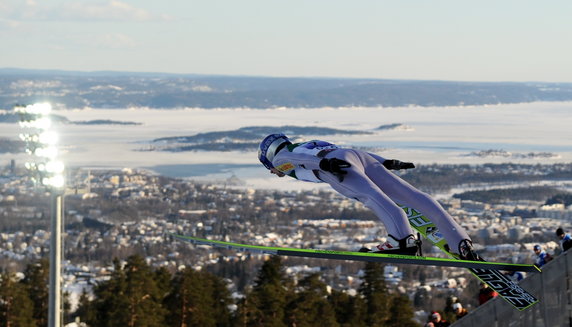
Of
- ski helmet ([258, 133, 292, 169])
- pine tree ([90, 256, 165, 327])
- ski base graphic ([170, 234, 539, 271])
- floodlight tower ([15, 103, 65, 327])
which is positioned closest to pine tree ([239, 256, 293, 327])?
pine tree ([90, 256, 165, 327])

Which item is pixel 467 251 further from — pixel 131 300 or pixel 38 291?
pixel 38 291

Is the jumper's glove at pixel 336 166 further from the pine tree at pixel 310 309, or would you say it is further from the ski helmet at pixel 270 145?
the pine tree at pixel 310 309

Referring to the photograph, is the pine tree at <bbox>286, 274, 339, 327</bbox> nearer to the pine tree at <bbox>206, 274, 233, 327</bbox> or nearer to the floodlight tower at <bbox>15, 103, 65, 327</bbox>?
the pine tree at <bbox>206, 274, 233, 327</bbox>

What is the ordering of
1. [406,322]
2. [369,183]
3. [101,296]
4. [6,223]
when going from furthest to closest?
[6,223] < [101,296] < [406,322] < [369,183]

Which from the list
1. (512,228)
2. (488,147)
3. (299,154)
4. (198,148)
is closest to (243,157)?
(198,148)

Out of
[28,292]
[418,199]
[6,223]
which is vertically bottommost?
[6,223]

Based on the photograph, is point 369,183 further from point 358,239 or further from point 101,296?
point 358,239
